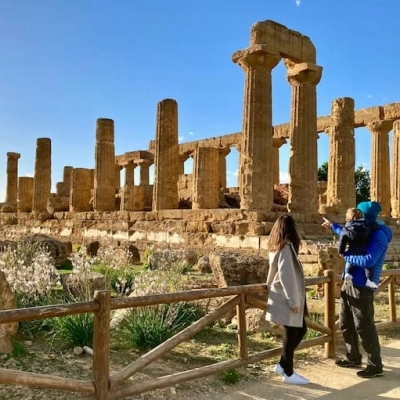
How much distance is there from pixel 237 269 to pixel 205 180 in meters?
11.4

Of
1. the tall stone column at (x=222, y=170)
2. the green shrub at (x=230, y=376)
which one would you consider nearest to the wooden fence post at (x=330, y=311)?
the green shrub at (x=230, y=376)

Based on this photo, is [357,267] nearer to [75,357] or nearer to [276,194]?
[75,357]

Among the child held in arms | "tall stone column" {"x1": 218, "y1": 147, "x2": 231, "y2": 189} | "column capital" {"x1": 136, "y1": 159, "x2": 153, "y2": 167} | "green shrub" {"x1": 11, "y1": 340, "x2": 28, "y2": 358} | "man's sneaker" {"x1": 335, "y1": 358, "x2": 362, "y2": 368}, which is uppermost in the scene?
"column capital" {"x1": 136, "y1": 159, "x2": 153, "y2": 167}

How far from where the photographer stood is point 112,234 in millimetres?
21375

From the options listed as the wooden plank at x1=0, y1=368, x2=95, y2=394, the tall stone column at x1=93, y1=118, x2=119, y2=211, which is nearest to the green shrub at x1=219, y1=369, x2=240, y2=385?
the wooden plank at x1=0, y1=368, x2=95, y2=394

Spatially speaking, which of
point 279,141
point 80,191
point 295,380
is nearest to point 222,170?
point 279,141

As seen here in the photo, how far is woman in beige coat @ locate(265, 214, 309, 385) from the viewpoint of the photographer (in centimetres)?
497

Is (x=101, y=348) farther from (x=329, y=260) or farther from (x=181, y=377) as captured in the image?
(x=329, y=260)

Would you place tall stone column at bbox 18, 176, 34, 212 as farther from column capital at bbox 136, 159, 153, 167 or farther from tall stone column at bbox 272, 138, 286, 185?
tall stone column at bbox 272, 138, 286, 185

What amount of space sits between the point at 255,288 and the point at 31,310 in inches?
94.8

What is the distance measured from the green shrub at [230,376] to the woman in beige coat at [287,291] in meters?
0.45

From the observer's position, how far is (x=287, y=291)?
4.96 meters

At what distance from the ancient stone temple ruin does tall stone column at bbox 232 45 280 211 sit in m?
0.03

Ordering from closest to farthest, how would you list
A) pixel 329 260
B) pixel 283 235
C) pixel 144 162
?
pixel 283 235
pixel 329 260
pixel 144 162
